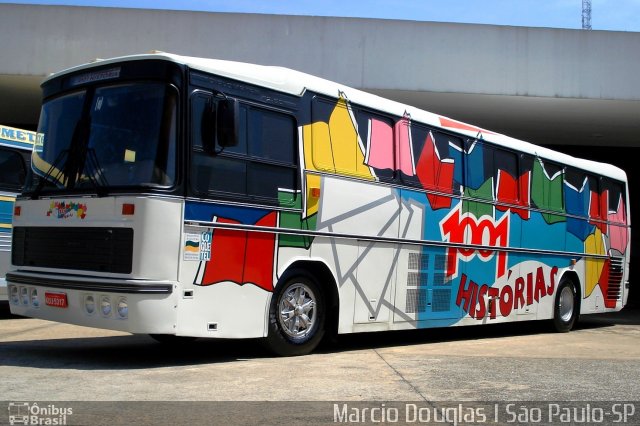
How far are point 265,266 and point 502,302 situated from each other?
5489mm

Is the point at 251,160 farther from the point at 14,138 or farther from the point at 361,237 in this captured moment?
the point at 14,138

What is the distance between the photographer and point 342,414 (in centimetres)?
547

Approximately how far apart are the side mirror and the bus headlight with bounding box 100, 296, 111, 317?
1.82 m

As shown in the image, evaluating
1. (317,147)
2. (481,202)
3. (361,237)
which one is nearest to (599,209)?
(481,202)

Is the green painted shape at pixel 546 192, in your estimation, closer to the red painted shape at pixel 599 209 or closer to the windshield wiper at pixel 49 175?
the red painted shape at pixel 599 209

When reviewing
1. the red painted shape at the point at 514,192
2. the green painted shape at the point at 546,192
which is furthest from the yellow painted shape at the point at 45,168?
the green painted shape at the point at 546,192

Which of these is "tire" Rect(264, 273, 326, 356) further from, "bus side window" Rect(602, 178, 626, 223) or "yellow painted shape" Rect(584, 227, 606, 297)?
"bus side window" Rect(602, 178, 626, 223)

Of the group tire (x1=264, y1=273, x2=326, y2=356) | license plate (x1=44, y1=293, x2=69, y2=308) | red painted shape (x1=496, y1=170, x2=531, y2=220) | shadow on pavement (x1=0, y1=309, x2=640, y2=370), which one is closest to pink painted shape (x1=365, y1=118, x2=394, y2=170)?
tire (x1=264, y1=273, x2=326, y2=356)

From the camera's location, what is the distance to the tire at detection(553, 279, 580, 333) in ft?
44.4

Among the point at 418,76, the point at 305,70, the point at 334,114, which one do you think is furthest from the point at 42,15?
the point at 334,114

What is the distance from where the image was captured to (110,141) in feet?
24.0

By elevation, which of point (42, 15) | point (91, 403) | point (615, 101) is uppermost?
point (42, 15)

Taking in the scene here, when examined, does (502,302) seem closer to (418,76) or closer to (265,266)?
(265,266)

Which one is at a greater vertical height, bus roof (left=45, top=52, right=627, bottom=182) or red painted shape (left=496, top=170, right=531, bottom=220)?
bus roof (left=45, top=52, right=627, bottom=182)
